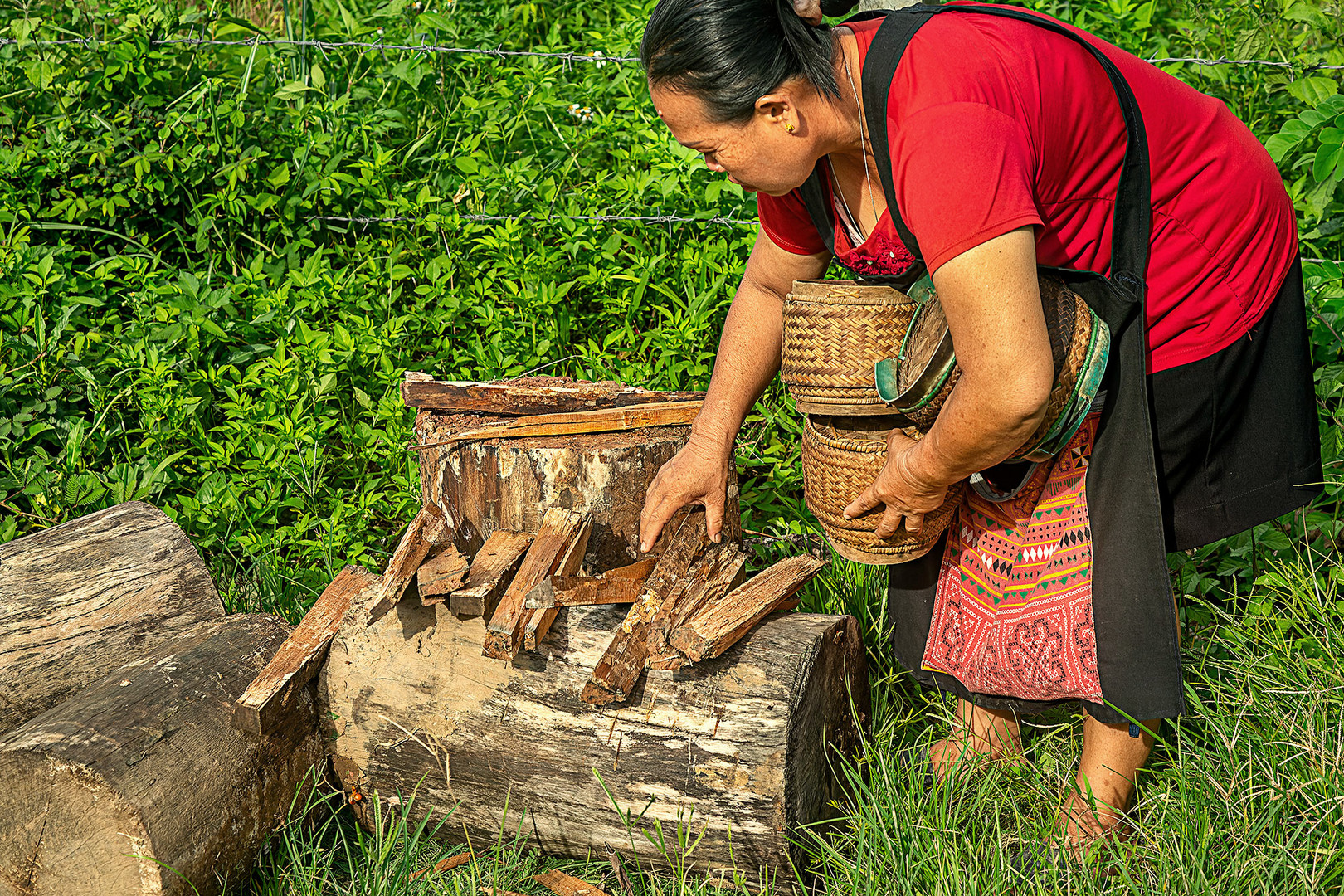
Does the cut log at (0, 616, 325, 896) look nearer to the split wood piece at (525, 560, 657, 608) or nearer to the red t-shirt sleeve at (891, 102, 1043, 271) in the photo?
the split wood piece at (525, 560, 657, 608)

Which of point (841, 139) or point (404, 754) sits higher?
point (841, 139)

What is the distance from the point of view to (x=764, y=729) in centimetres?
218

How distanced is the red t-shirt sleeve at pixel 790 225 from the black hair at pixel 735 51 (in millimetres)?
455

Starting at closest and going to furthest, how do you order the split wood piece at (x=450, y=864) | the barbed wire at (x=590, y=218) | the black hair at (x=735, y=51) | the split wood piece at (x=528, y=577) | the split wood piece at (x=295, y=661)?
the black hair at (x=735, y=51)
the split wood piece at (x=528, y=577)
the split wood piece at (x=295, y=661)
the split wood piece at (x=450, y=864)
the barbed wire at (x=590, y=218)

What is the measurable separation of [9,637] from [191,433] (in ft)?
3.99

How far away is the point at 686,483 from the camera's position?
246 centimetres

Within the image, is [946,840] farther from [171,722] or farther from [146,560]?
[146,560]

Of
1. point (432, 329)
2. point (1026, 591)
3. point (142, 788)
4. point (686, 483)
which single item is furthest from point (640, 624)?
point (432, 329)

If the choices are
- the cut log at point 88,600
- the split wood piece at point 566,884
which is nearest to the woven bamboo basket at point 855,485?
the split wood piece at point 566,884

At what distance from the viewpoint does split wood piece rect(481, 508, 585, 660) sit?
218cm

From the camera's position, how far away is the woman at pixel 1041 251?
5.73 feet

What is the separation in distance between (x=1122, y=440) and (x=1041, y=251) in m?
0.40

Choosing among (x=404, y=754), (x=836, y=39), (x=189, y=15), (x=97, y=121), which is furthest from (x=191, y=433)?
(x=836, y=39)

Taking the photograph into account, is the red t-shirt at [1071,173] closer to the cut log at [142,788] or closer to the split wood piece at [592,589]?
the split wood piece at [592,589]
